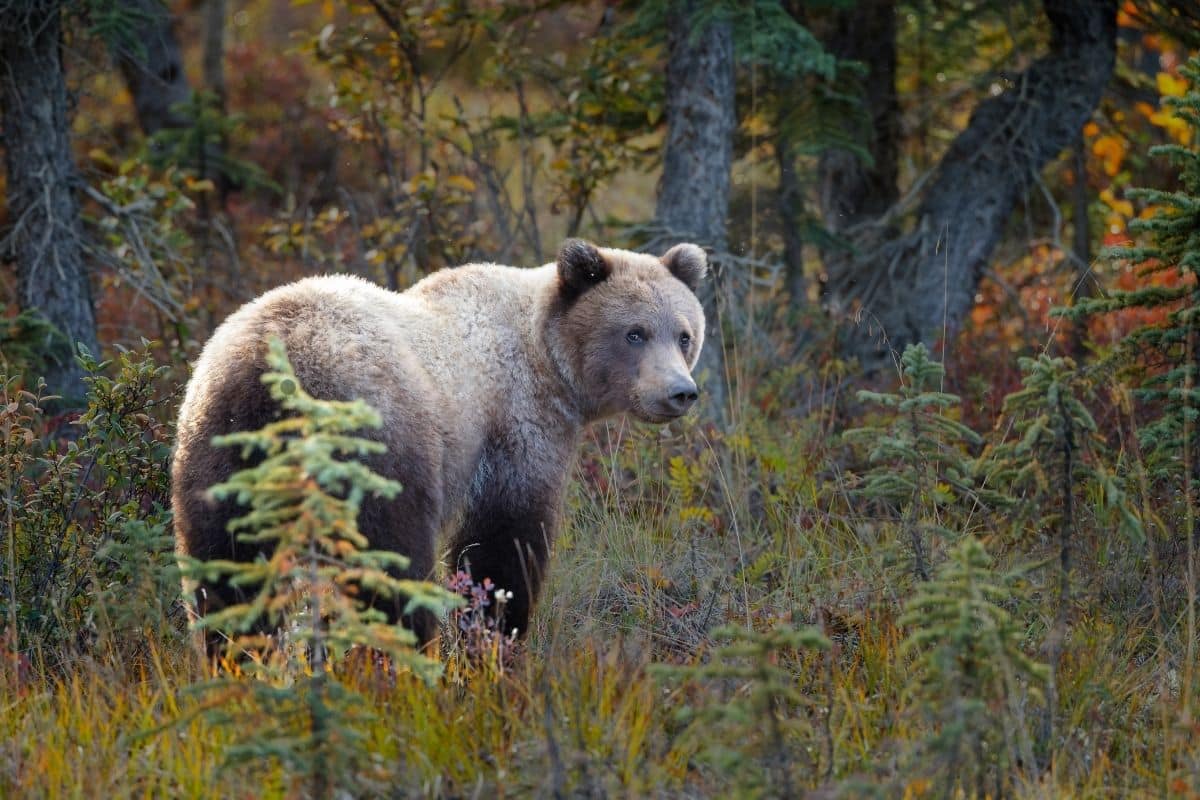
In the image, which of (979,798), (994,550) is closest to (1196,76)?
(994,550)

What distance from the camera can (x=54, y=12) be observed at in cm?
730

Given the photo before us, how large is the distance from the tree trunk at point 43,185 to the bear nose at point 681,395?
402 cm

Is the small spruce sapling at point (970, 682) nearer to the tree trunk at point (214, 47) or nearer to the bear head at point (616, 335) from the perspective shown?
the bear head at point (616, 335)

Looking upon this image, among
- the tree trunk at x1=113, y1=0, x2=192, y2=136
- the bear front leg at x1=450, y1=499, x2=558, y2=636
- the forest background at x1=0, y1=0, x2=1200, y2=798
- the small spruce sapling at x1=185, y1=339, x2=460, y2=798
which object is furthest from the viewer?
the tree trunk at x1=113, y1=0, x2=192, y2=136

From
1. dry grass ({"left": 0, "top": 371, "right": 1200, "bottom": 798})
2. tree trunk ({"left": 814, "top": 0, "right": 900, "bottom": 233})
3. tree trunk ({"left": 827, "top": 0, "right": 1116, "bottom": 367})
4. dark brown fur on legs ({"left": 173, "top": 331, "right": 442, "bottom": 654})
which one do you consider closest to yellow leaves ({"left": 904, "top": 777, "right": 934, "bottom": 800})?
dry grass ({"left": 0, "top": 371, "right": 1200, "bottom": 798})

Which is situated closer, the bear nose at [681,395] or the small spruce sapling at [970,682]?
the small spruce sapling at [970,682]

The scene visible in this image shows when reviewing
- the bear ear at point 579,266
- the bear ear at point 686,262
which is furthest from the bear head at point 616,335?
the bear ear at point 686,262

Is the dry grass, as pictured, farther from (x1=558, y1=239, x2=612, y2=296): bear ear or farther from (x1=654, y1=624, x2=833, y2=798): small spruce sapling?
(x1=558, y1=239, x2=612, y2=296): bear ear

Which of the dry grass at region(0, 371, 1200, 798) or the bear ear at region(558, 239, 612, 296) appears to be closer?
the dry grass at region(0, 371, 1200, 798)

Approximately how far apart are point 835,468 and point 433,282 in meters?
2.63

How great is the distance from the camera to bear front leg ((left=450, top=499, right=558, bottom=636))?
207 inches

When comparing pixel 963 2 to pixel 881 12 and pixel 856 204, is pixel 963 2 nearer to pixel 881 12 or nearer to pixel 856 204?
pixel 881 12

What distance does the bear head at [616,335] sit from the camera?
19.1ft

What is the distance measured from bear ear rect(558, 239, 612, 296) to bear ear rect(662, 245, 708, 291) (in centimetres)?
43
